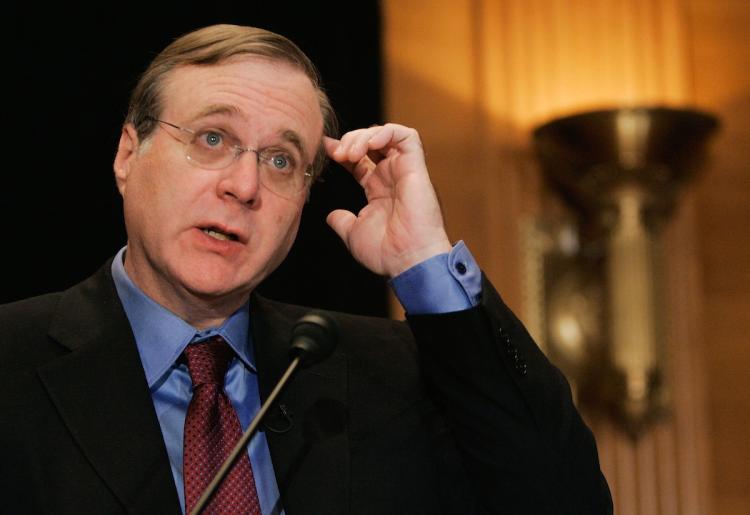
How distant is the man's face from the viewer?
6.16ft

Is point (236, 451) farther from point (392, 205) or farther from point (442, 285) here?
point (392, 205)

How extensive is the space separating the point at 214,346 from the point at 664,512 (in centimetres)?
232

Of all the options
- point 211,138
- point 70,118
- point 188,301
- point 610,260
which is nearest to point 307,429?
point 188,301

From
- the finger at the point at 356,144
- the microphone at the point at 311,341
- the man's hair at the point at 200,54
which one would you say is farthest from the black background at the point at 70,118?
the microphone at the point at 311,341

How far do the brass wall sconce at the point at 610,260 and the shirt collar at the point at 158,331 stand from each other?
1.88 metres

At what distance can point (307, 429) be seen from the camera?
6.28 ft

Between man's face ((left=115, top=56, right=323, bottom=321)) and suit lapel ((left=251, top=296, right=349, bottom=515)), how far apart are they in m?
0.12

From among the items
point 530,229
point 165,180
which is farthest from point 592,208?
point 165,180

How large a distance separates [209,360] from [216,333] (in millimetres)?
70

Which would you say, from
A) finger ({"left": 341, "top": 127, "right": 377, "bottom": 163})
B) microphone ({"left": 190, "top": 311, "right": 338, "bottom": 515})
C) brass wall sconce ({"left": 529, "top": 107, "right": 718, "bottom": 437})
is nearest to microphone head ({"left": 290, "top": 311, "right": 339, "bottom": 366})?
microphone ({"left": 190, "top": 311, "right": 338, "bottom": 515})

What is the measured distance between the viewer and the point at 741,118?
401cm

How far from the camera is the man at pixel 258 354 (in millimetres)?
1762

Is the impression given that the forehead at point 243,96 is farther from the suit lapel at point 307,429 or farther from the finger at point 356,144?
the suit lapel at point 307,429

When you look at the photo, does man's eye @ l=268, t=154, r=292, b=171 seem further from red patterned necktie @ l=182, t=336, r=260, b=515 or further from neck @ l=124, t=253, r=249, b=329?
red patterned necktie @ l=182, t=336, r=260, b=515
